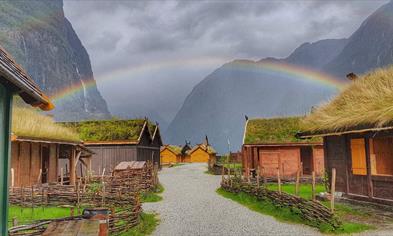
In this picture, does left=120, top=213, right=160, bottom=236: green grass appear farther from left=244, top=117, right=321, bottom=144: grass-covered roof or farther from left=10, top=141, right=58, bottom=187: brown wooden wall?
left=244, top=117, right=321, bottom=144: grass-covered roof

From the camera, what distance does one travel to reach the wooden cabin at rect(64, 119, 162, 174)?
3481cm

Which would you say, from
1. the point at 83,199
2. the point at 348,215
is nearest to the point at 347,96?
the point at 348,215

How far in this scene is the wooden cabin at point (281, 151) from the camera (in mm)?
30422

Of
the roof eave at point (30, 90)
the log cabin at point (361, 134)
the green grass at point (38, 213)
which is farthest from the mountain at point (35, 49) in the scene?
the roof eave at point (30, 90)

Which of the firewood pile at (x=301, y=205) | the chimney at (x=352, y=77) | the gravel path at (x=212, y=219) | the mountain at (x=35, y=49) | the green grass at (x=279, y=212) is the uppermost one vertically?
the mountain at (x=35, y=49)

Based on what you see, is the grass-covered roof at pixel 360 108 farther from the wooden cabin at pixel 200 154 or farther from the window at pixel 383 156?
the wooden cabin at pixel 200 154

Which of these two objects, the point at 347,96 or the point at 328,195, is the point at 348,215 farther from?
the point at 347,96

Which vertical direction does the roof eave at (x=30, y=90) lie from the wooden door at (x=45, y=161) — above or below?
above

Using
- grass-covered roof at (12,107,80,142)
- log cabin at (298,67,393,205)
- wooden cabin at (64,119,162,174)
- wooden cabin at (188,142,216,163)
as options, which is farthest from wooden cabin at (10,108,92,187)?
wooden cabin at (188,142,216,163)

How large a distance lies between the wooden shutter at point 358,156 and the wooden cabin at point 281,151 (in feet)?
45.2

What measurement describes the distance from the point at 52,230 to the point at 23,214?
10.3 metres

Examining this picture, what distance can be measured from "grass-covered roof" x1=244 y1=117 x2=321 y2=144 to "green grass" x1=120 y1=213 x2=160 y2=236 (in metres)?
17.0

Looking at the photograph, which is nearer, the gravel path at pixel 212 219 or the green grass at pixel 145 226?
the green grass at pixel 145 226

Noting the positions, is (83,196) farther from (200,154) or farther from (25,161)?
(200,154)
